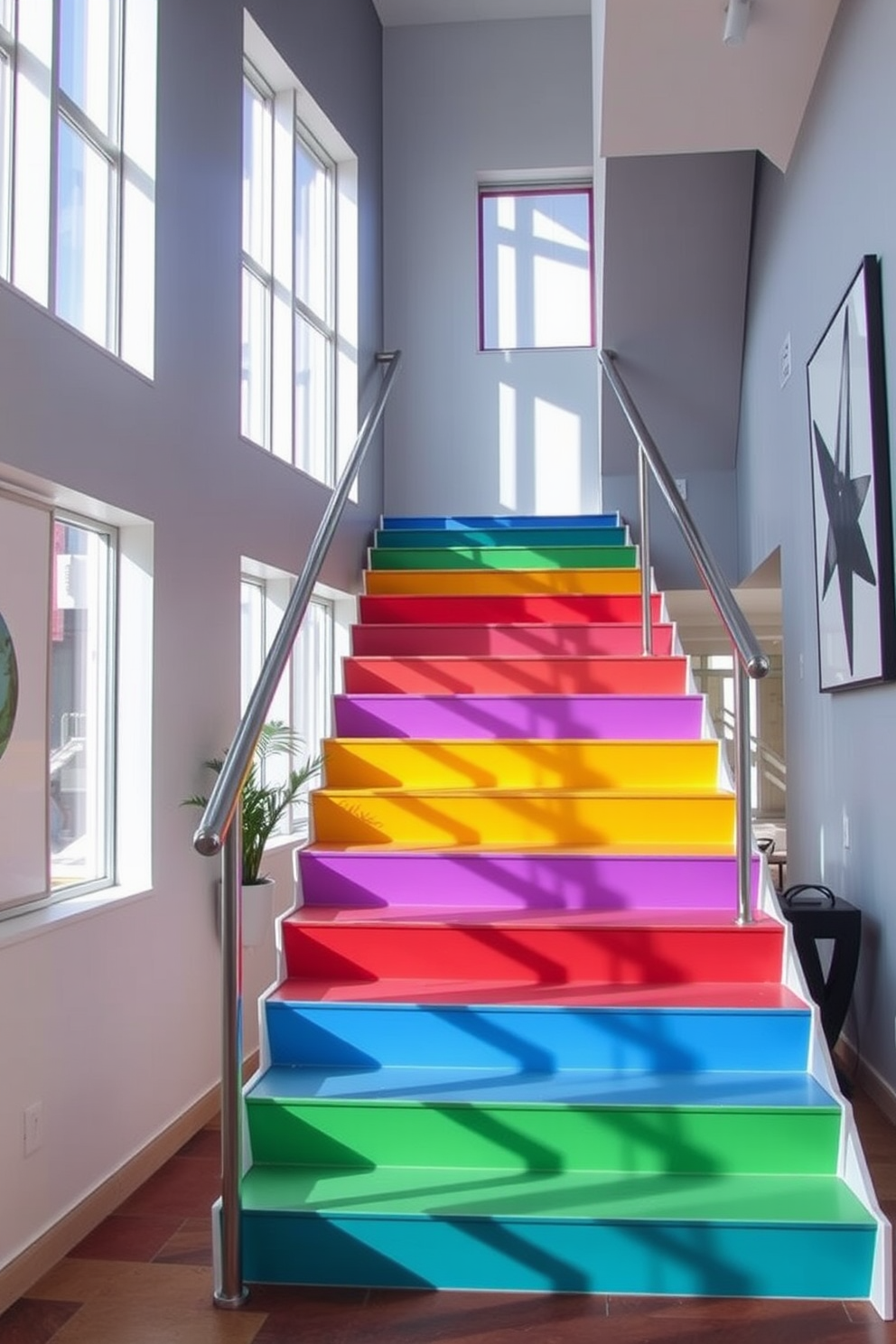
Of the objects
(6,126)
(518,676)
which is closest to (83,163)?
(6,126)

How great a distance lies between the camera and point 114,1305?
7.84 ft

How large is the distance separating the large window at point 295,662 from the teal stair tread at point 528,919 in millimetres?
1238

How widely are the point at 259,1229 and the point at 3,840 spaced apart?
101 cm

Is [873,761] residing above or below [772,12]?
below

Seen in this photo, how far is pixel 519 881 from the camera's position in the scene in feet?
10.7

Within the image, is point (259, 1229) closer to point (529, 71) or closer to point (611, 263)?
point (611, 263)

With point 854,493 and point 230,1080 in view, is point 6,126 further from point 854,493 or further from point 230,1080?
point 854,493

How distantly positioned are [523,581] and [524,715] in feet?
4.11

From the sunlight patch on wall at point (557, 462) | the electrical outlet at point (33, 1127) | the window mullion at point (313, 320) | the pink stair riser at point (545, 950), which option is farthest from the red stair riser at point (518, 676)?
the sunlight patch on wall at point (557, 462)

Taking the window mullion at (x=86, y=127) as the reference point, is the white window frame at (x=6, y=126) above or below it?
below

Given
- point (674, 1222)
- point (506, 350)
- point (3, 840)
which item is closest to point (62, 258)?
point (3, 840)

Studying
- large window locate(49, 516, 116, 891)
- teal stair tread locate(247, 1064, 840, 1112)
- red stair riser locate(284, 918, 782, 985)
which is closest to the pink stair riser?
red stair riser locate(284, 918, 782, 985)

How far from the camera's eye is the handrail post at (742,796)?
9.61 feet

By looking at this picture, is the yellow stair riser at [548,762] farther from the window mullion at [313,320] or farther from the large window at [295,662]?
the window mullion at [313,320]
